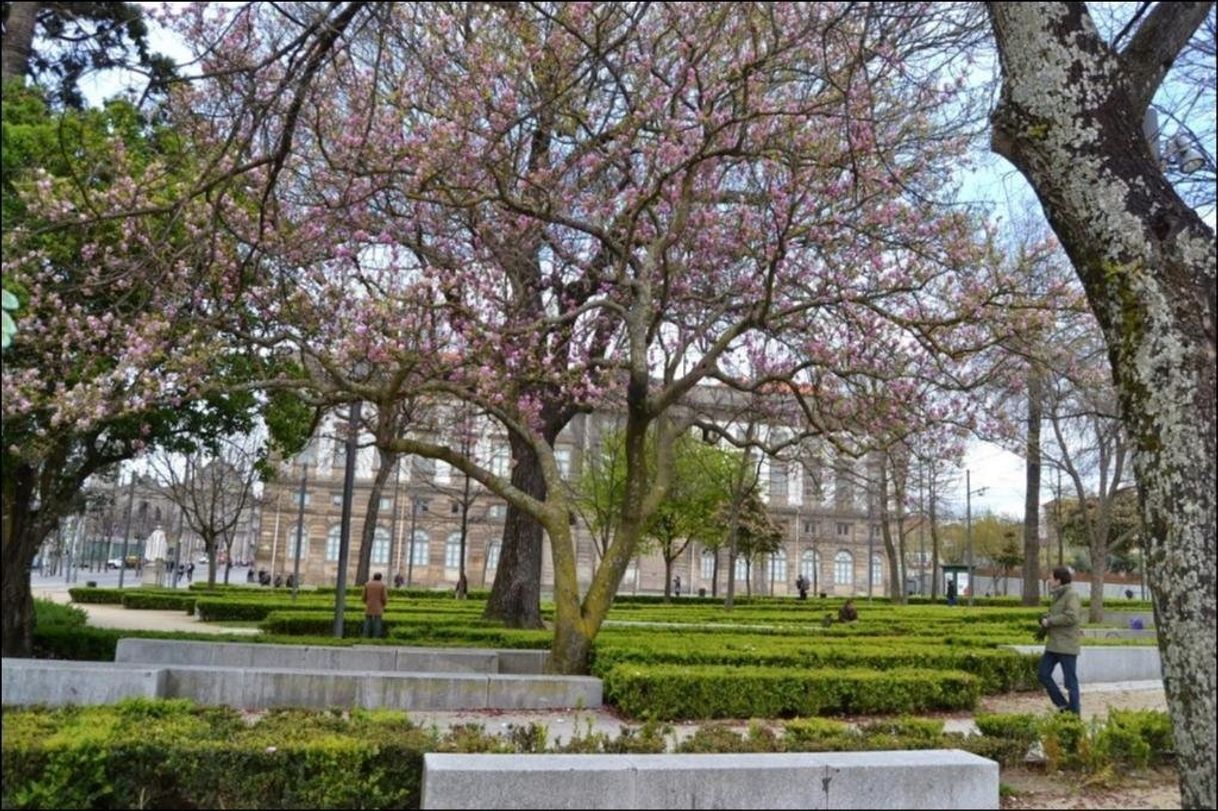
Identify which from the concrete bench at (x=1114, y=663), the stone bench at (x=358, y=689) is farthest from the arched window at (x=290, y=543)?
the stone bench at (x=358, y=689)

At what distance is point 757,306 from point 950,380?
3432mm

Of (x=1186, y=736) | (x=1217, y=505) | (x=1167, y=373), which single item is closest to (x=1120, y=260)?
(x=1167, y=373)

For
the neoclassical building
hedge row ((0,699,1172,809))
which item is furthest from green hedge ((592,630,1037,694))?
the neoclassical building

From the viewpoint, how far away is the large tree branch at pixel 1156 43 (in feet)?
17.0

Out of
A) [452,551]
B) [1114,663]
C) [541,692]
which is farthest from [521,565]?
[452,551]

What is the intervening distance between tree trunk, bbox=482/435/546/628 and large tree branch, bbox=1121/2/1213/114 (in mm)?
11715

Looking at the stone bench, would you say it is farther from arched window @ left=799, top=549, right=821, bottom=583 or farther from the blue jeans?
arched window @ left=799, top=549, right=821, bottom=583

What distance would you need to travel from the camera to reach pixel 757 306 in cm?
1088

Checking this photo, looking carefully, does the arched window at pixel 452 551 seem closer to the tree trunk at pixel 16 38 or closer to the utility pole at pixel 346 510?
the utility pole at pixel 346 510

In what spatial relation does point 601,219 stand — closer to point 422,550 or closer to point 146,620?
point 146,620

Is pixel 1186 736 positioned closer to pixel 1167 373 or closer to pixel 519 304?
pixel 1167 373

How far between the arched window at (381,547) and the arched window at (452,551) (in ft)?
12.1

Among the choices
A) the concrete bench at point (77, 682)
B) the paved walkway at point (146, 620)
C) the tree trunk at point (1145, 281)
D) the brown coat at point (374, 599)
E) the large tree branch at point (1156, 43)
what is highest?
the large tree branch at point (1156, 43)

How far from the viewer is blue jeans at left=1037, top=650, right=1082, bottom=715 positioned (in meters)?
9.86
